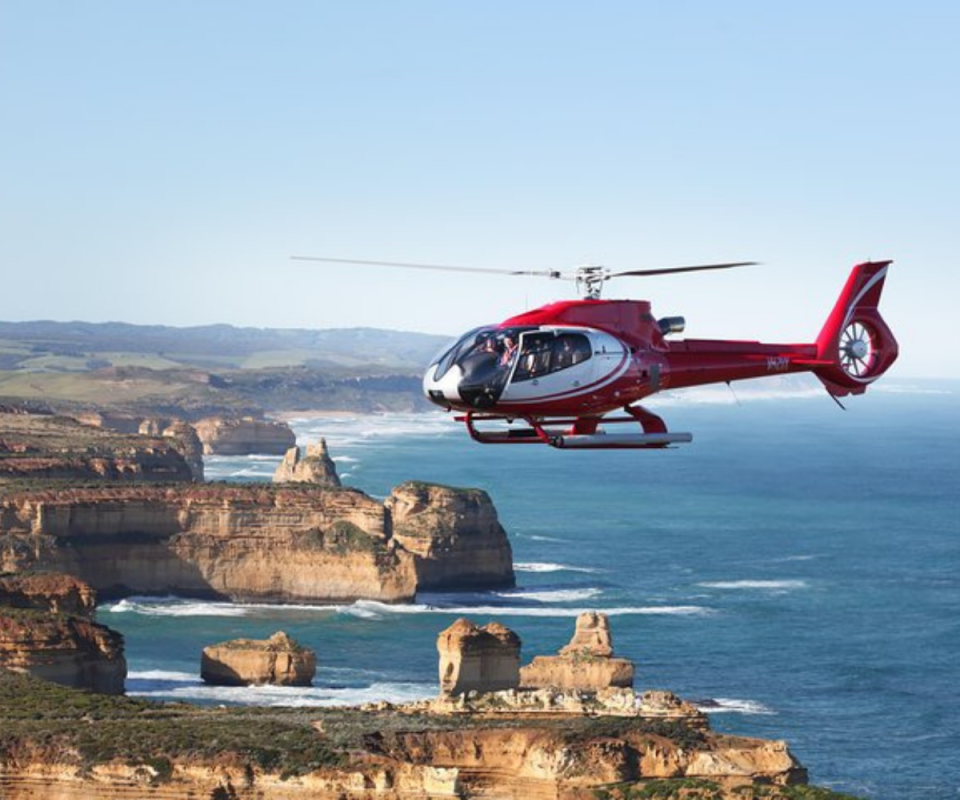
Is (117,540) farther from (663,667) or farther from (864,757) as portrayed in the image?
(864,757)

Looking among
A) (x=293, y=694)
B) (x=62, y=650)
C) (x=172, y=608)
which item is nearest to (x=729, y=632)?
(x=172, y=608)

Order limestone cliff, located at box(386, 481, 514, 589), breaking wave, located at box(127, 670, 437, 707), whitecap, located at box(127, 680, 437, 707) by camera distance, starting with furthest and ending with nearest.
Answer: limestone cliff, located at box(386, 481, 514, 589) → breaking wave, located at box(127, 670, 437, 707) → whitecap, located at box(127, 680, 437, 707)

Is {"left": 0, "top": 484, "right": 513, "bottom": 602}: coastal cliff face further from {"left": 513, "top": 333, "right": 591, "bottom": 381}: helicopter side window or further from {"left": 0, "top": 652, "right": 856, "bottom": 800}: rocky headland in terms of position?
{"left": 513, "top": 333, "right": 591, "bottom": 381}: helicopter side window

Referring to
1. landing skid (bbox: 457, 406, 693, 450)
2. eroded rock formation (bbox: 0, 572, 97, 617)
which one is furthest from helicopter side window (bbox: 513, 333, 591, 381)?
eroded rock formation (bbox: 0, 572, 97, 617)

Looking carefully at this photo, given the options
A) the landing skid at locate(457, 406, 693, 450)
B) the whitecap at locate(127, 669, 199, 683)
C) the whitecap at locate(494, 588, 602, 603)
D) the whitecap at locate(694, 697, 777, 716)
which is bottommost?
the whitecap at locate(127, 669, 199, 683)

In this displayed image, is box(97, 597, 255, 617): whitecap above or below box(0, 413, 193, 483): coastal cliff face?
below

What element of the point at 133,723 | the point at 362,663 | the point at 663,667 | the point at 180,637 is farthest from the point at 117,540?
the point at 133,723

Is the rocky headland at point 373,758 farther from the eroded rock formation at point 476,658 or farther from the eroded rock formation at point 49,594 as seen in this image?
the eroded rock formation at point 49,594

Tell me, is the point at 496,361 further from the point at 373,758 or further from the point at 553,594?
the point at 553,594
